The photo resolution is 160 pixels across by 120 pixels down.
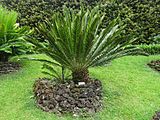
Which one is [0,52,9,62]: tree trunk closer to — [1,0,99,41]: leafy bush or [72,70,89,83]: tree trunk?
[72,70,89,83]: tree trunk

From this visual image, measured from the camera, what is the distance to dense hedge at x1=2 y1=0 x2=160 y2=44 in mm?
10109

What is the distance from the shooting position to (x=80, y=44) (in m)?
5.83

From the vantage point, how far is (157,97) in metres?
6.24

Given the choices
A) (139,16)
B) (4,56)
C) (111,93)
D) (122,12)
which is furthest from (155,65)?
(4,56)

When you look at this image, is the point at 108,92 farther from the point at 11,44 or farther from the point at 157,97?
the point at 11,44

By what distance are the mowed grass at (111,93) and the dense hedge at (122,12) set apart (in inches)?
92.4

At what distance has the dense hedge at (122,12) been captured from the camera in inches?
398

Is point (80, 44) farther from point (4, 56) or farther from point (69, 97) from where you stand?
point (4, 56)

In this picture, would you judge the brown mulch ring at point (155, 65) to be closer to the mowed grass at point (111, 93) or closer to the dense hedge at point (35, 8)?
the mowed grass at point (111, 93)

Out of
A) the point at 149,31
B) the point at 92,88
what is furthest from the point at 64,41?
the point at 149,31

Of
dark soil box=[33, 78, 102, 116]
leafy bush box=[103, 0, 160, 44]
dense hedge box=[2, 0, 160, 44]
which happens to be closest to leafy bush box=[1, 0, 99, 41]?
dense hedge box=[2, 0, 160, 44]

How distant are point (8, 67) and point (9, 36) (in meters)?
0.54

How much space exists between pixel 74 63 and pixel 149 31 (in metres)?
4.53

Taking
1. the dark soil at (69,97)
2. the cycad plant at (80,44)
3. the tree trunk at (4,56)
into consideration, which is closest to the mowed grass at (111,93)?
the dark soil at (69,97)
